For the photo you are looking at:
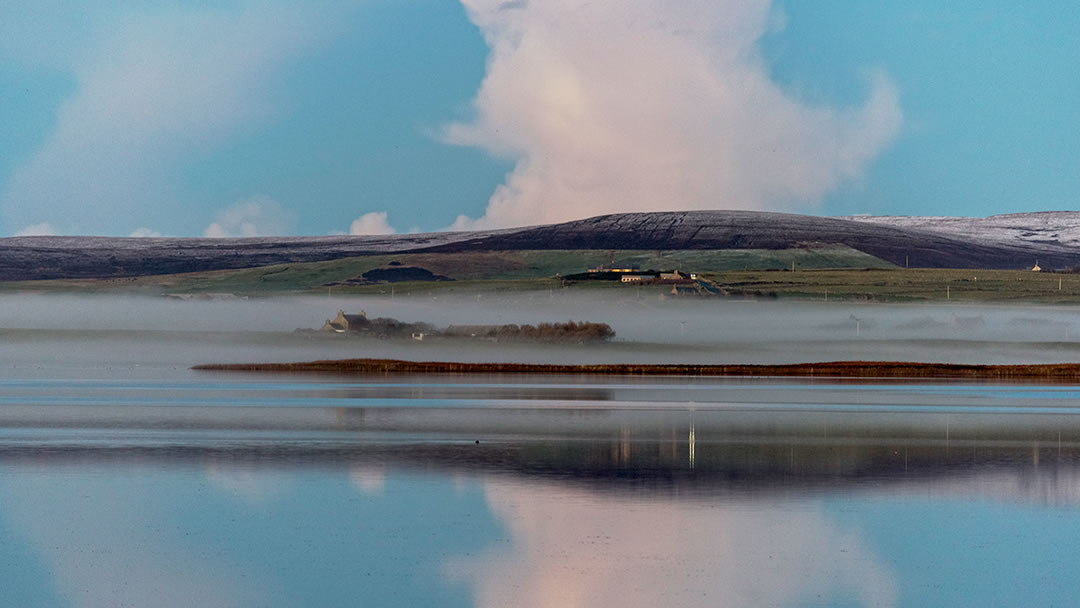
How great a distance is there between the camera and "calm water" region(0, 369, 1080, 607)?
18.3 metres

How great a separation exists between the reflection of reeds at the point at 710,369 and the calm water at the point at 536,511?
173ft

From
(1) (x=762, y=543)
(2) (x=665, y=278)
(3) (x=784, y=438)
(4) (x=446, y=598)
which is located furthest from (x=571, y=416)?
(2) (x=665, y=278)

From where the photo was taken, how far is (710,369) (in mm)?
103312

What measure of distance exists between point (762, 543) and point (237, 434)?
2006 centimetres

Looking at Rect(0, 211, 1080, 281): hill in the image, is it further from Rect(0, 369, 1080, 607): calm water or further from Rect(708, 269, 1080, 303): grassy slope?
Rect(0, 369, 1080, 607): calm water

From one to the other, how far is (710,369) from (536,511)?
80.5 m

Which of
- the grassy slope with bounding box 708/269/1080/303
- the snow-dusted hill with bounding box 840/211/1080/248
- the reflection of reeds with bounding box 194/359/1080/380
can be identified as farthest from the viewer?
the snow-dusted hill with bounding box 840/211/1080/248

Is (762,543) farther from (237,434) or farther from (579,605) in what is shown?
(237,434)

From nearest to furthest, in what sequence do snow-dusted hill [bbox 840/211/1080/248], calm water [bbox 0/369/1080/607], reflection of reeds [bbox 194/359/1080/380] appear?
calm water [bbox 0/369/1080/607] < reflection of reeds [bbox 194/359/1080/380] < snow-dusted hill [bbox 840/211/1080/248]

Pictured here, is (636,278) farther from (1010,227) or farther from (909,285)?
(1010,227)

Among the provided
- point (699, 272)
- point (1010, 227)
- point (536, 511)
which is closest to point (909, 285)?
point (699, 272)

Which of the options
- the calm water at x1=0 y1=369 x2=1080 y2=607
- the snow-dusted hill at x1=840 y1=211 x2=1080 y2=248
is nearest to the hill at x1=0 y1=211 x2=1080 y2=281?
the snow-dusted hill at x1=840 y1=211 x2=1080 y2=248

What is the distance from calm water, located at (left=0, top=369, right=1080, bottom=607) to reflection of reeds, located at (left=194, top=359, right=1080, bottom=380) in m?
52.7

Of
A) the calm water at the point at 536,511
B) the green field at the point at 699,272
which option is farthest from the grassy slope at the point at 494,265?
the calm water at the point at 536,511
